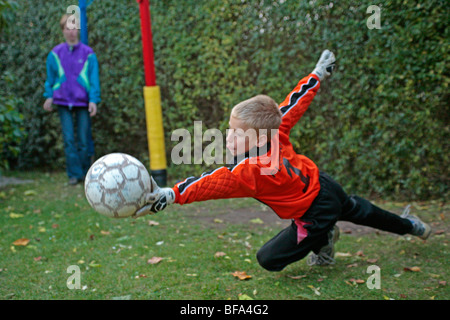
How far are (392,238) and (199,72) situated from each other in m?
3.96

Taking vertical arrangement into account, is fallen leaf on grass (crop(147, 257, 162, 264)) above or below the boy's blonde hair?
below

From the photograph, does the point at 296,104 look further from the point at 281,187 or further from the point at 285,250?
the point at 285,250

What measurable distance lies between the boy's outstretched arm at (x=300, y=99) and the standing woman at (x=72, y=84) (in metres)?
4.14

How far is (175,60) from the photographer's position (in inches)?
289

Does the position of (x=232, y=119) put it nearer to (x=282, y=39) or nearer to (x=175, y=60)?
(x=282, y=39)

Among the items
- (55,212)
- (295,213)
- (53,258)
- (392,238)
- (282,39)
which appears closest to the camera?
(295,213)

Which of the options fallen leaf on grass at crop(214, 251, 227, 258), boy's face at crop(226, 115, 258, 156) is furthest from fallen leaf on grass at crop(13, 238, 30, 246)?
boy's face at crop(226, 115, 258, 156)

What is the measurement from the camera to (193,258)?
13.7 feet

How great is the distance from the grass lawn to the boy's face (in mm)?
1041

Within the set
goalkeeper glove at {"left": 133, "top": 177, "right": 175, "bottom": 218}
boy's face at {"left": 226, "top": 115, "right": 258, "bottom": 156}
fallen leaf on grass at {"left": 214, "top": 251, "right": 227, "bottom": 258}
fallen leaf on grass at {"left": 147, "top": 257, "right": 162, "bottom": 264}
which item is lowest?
fallen leaf on grass at {"left": 214, "top": 251, "right": 227, "bottom": 258}

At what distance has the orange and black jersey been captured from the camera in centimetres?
297

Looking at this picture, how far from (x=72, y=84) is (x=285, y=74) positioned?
3.27 metres

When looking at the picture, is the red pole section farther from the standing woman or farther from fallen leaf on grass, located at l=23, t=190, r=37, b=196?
fallen leaf on grass, located at l=23, t=190, r=37, b=196

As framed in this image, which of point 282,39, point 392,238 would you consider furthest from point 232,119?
point 282,39
